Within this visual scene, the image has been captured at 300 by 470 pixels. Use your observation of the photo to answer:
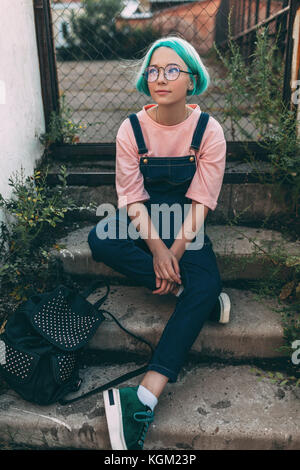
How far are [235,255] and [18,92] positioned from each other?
64.9 inches

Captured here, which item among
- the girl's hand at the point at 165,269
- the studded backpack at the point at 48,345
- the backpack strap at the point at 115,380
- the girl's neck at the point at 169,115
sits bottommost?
the backpack strap at the point at 115,380

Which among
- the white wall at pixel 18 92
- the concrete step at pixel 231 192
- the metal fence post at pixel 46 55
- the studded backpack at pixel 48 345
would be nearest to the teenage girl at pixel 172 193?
the studded backpack at pixel 48 345

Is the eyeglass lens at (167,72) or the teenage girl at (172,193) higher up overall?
the eyeglass lens at (167,72)

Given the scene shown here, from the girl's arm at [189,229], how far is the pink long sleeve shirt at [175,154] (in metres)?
0.04

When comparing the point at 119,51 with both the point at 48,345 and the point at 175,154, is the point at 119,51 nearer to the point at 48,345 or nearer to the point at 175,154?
the point at 175,154

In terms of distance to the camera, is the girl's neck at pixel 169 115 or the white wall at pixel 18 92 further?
the white wall at pixel 18 92

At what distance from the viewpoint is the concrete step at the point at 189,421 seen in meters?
1.82

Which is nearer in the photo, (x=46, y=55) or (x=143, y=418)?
(x=143, y=418)

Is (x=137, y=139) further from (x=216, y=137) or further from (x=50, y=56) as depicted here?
(x=50, y=56)

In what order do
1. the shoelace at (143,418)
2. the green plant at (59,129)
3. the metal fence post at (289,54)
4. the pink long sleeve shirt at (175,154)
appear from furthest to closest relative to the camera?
1. the green plant at (59,129)
2. the metal fence post at (289,54)
3. the pink long sleeve shirt at (175,154)
4. the shoelace at (143,418)

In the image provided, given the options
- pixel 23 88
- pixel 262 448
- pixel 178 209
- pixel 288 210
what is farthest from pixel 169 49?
pixel 262 448

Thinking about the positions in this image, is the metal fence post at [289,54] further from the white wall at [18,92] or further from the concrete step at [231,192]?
the white wall at [18,92]

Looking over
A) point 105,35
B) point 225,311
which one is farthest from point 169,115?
point 105,35

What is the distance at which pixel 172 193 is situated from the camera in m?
2.30
